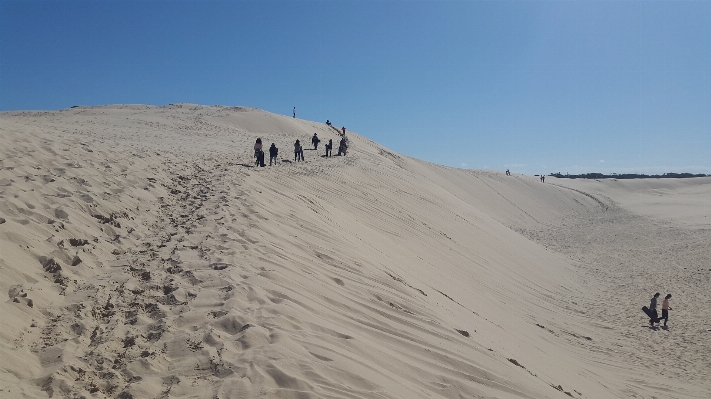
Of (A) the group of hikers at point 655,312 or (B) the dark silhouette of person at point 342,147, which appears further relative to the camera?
(B) the dark silhouette of person at point 342,147

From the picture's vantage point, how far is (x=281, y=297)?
467 centimetres

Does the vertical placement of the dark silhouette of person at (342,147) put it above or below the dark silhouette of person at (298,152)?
above

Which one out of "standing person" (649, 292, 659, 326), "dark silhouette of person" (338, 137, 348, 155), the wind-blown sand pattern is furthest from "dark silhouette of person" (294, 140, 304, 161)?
"standing person" (649, 292, 659, 326)

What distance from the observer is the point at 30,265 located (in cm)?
446

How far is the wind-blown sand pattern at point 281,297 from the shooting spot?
3.52 m

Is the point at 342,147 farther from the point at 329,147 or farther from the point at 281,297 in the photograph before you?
the point at 281,297

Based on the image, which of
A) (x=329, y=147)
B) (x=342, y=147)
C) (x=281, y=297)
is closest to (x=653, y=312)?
(x=281, y=297)

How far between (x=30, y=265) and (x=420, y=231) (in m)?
8.66

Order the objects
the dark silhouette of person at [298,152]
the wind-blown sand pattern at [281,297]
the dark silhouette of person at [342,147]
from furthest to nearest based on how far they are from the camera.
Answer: the dark silhouette of person at [342,147] < the dark silhouette of person at [298,152] < the wind-blown sand pattern at [281,297]

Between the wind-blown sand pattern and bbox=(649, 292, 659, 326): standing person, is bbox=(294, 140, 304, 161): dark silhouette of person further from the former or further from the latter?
bbox=(649, 292, 659, 326): standing person

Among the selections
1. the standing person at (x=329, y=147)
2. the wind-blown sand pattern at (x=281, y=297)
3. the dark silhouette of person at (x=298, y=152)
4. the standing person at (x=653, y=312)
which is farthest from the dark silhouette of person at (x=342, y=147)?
the standing person at (x=653, y=312)

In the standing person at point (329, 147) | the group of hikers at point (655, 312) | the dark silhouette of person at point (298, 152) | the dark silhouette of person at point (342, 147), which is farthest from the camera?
the dark silhouette of person at point (342, 147)

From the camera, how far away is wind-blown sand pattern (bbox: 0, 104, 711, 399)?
11.5 ft

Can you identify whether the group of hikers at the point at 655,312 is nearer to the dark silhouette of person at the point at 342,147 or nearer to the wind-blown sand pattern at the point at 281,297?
the wind-blown sand pattern at the point at 281,297
